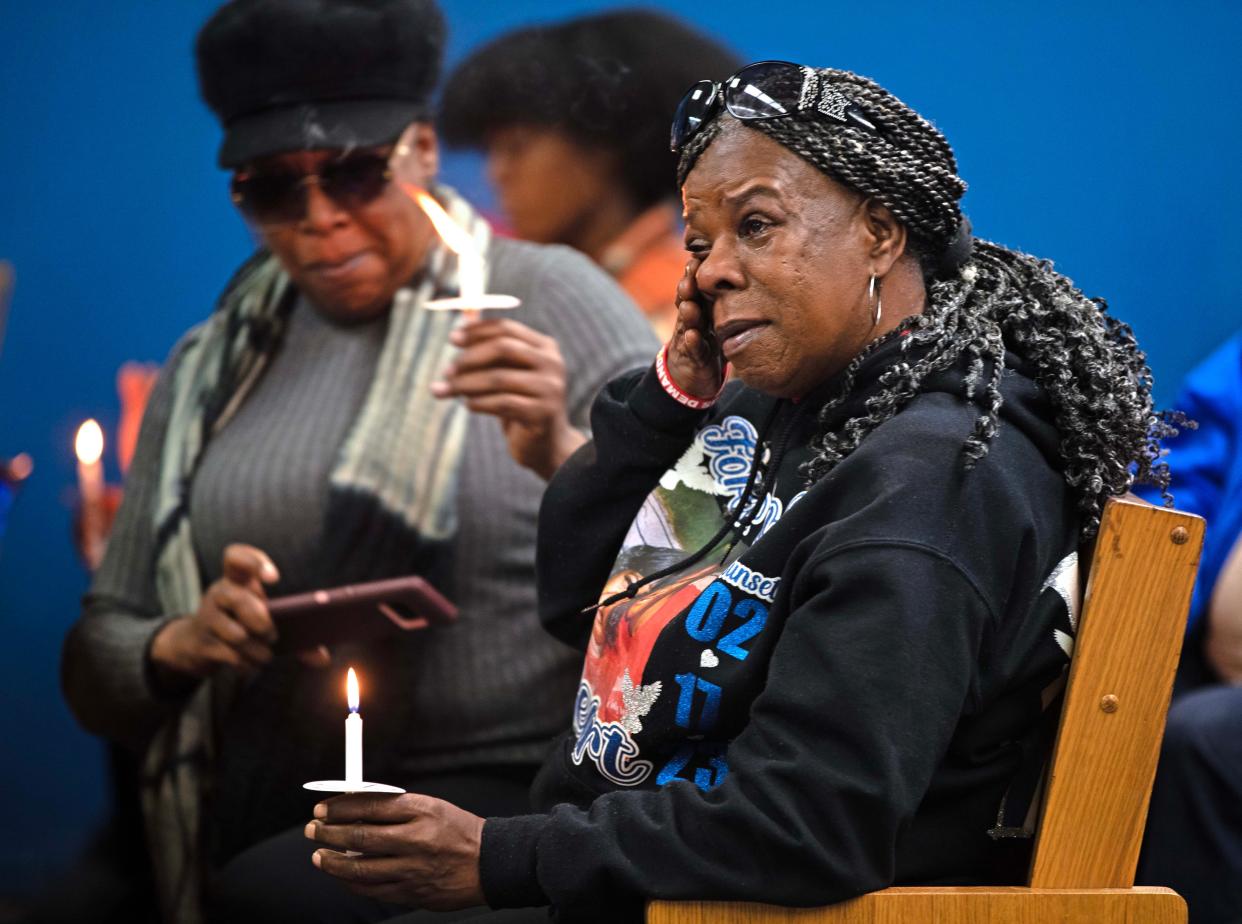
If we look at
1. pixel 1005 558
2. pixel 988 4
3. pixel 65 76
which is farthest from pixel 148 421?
pixel 988 4

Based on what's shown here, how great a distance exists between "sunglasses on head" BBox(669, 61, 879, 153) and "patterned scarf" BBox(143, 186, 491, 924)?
3.49ft

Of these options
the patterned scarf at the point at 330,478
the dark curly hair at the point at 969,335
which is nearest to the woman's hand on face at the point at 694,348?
the dark curly hair at the point at 969,335

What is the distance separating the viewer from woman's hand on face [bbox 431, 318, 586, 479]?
2.24m

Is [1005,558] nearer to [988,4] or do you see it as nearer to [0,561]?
[988,4]

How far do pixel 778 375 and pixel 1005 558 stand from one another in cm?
33

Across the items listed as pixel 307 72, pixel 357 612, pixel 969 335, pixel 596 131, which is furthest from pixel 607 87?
pixel 969 335

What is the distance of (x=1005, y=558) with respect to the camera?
1.47 metres

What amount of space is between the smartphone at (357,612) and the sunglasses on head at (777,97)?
97 centimetres

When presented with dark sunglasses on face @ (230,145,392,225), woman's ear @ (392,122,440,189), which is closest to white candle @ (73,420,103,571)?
dark sunglasses on face @ (230,145,392,225)

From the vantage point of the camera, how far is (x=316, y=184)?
2562mm

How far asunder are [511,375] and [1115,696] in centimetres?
A: 104

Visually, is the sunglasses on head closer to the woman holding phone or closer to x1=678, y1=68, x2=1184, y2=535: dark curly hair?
x1=678, y1=68, x2=1184, y2=535: dark curly hair

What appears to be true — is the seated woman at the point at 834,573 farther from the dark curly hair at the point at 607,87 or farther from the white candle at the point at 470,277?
the dark curly hair at the point at 607,87

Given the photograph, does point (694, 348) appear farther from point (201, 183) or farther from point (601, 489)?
point (201, 183)
